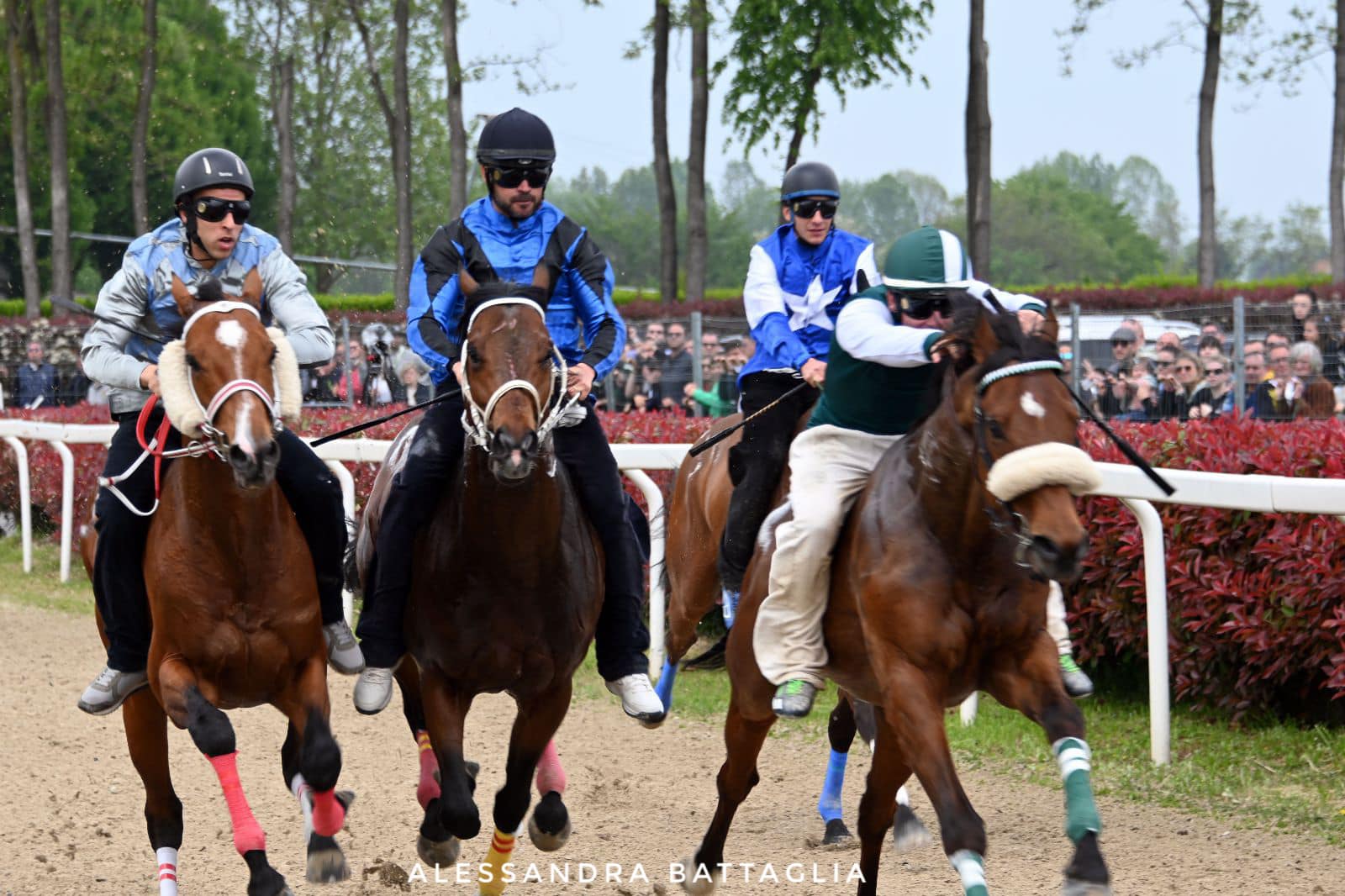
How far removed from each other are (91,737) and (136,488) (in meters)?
3.56

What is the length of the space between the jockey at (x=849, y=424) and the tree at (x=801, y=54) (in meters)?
19.8

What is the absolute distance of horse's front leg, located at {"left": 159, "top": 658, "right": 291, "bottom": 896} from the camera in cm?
498

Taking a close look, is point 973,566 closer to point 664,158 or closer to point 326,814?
point 326,814

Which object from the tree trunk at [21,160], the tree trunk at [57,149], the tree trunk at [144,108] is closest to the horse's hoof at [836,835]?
the tree trunk at [144,108]

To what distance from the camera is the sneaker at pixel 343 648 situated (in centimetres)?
564

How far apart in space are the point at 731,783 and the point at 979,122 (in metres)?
19.3

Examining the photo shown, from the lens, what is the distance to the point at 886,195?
6412 inches

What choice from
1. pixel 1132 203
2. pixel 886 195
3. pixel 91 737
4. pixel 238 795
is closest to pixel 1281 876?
pixel 238 795

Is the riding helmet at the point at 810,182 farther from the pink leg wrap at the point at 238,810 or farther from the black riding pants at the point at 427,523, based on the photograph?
the pink leg wrap at the point at 238,810

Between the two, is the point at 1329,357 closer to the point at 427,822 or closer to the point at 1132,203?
the point at 427,822

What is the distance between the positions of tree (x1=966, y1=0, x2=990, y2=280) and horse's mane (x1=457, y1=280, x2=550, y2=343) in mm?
18462

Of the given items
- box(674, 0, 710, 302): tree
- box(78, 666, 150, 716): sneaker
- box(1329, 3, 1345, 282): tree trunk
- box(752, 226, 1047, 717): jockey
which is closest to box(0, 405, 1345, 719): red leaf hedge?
box(752, 226, 1047, 717): jockey

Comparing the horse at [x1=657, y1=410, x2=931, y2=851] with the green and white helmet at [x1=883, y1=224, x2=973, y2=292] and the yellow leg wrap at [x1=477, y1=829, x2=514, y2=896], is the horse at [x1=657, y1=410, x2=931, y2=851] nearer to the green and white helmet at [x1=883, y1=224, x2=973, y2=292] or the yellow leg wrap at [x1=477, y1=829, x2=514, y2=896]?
the yellow leg wrap at [x1=477, y1=829, x2=514, y2=896]

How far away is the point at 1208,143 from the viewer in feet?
86.7
